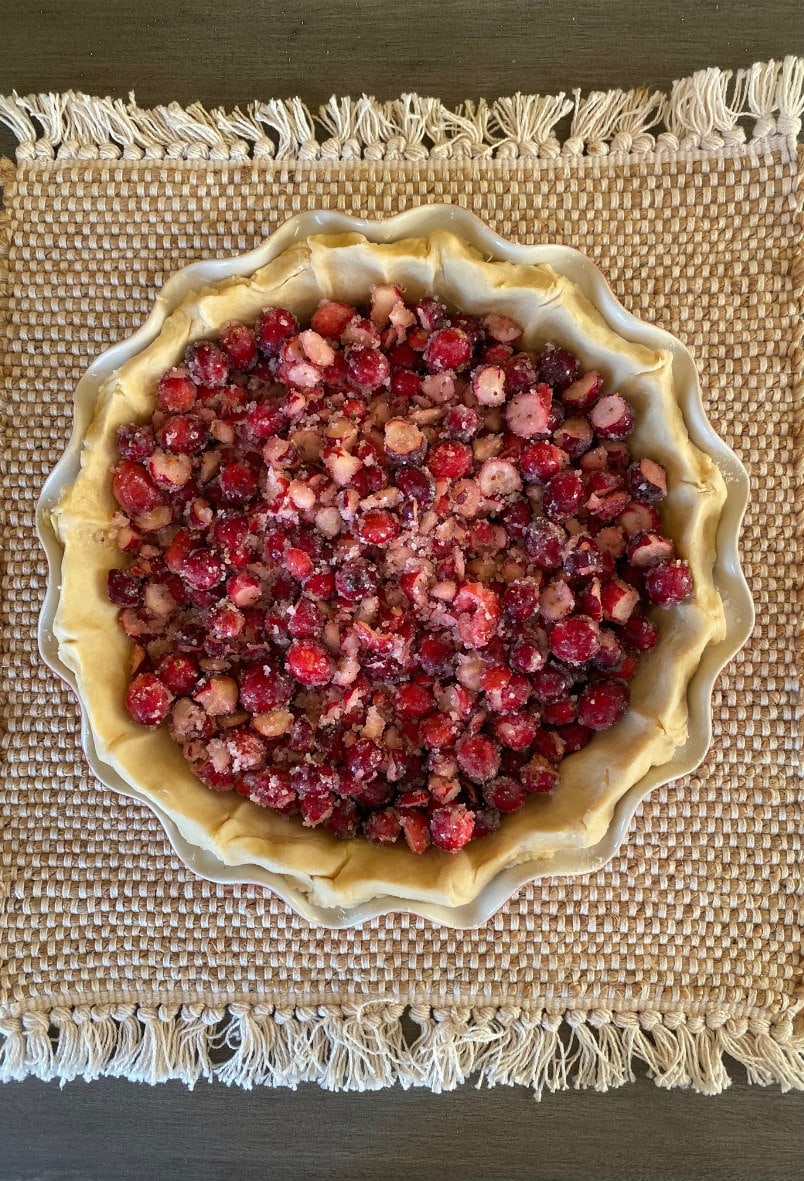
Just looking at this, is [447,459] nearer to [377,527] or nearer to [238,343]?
[377,527]

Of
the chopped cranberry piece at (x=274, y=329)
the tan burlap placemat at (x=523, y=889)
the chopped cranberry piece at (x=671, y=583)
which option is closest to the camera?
the chopped cranberry piece at (x=671, y=583)

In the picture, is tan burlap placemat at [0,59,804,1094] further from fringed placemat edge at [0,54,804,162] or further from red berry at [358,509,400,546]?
red berry at [358,509,400,546]

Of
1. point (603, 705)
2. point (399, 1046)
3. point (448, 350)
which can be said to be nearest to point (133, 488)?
point (448, 350)

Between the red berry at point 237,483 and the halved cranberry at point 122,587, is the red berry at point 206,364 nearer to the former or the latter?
the red berry at point 237,483

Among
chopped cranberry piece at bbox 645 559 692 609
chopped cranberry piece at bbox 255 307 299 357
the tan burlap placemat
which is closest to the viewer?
chopped cranberry piece at bbox 645 559 692 609

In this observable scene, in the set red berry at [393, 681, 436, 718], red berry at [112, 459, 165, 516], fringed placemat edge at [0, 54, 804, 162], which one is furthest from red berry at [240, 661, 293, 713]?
fringed placemat edge at [0, 54, 804, 162]

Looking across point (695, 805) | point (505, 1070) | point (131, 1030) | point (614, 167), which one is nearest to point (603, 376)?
point (614, 167)

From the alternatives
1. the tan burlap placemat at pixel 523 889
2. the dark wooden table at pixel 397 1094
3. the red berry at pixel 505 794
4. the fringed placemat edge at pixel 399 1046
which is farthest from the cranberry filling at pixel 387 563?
the dark wooden table at pixel 397 1094
